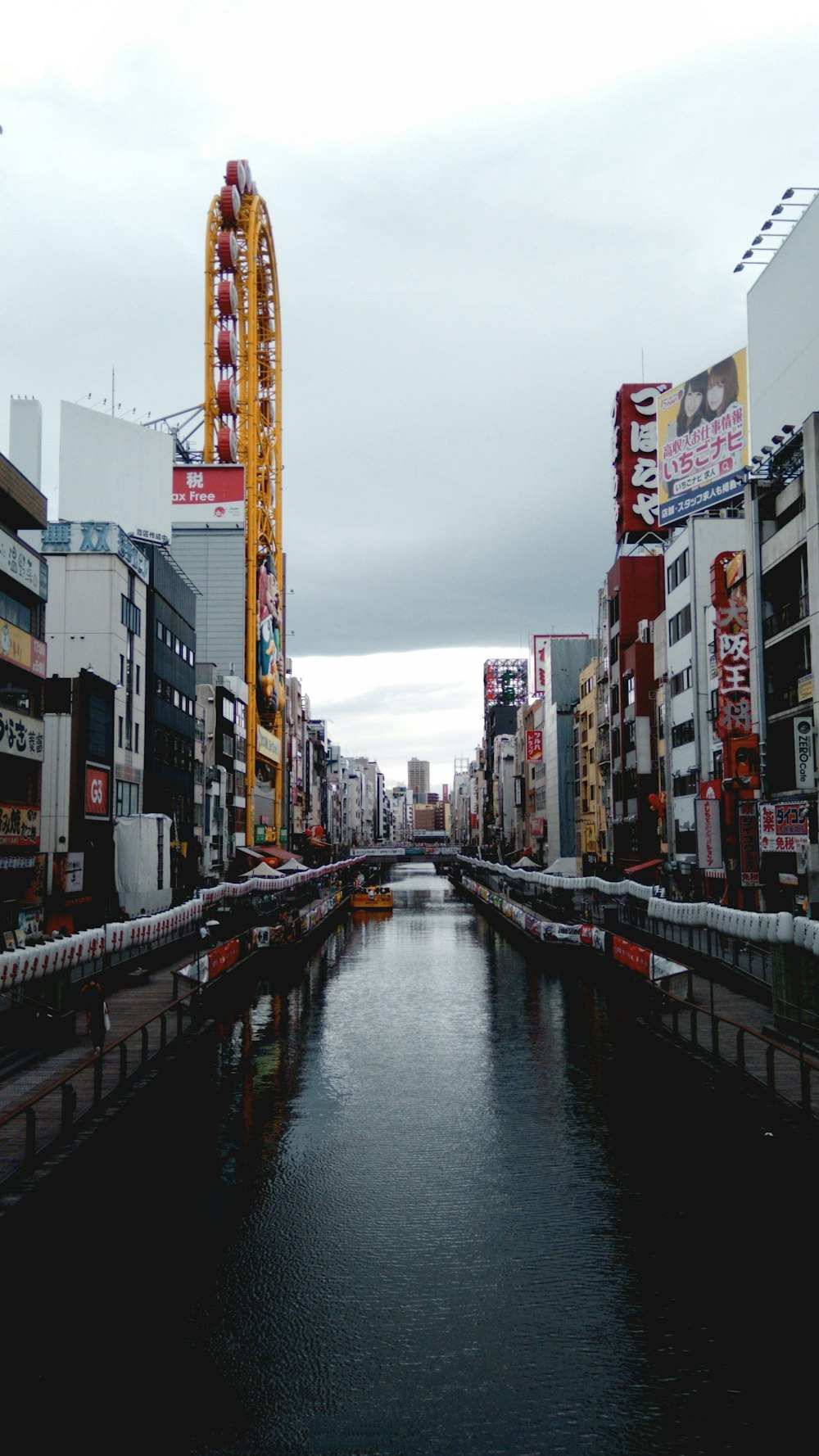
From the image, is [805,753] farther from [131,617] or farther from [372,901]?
[372,901]

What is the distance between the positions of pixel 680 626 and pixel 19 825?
138 ft

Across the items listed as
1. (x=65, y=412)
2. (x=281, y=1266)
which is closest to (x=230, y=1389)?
(x=281, y=1266)

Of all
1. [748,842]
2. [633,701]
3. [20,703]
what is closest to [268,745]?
[633,701]

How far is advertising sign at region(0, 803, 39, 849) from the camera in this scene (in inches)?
1633

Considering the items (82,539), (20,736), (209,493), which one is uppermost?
(209,493)

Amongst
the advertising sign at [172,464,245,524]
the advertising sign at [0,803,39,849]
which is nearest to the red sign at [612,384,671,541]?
the advertising sign at [172,464,245,524]

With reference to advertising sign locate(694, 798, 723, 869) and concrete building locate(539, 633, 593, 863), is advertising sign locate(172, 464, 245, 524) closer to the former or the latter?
concrete building locate(539, 633, 593, 863)

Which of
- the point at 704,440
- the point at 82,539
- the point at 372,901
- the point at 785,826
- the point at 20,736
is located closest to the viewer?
the point at 785,826

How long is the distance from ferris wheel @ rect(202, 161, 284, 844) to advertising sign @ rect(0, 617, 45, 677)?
56.3 m

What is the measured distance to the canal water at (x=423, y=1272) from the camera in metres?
9.84

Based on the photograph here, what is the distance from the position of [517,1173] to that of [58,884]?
117ft

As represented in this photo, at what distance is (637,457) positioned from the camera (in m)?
81.1

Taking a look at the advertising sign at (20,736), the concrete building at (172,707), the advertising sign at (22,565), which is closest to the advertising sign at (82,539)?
the concrete building at (172,707)

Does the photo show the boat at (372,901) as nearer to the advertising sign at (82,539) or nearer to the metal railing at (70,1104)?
the advertising sign at (82,539)
